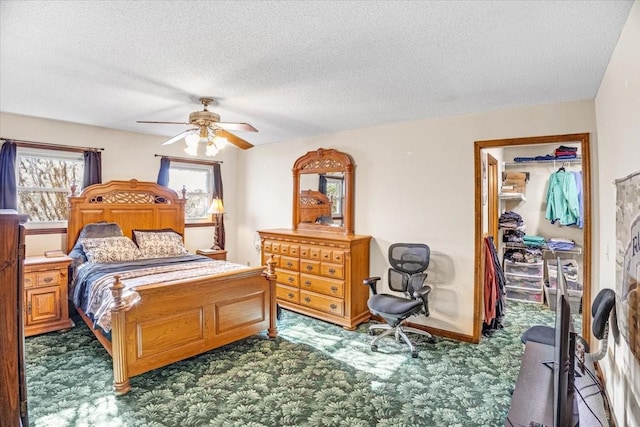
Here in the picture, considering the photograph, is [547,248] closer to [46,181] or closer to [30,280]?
[30,280]

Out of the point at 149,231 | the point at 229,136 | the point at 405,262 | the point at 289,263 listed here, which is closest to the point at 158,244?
the point at 149,231

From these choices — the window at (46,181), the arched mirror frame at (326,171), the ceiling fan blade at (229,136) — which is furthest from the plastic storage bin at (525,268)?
the window at (46,181)

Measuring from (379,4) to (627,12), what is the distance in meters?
1.23

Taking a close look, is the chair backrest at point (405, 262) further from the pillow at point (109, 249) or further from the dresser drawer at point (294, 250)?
the pillow at point (109, 249)

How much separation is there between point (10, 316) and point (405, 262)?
3.28 metres

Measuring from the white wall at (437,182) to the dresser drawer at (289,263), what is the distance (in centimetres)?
91

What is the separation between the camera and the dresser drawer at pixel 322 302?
4.08 meters

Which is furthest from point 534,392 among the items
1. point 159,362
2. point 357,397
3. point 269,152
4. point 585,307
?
point 269,152

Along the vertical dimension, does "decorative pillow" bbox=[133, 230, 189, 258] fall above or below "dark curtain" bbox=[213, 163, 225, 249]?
below

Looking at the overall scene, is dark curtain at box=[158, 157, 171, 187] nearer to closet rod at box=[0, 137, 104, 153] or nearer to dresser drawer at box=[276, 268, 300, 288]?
closet rod at box=[0, 137, 104, 153]

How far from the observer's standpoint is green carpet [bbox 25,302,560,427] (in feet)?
7.57

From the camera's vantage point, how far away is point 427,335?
360 cm

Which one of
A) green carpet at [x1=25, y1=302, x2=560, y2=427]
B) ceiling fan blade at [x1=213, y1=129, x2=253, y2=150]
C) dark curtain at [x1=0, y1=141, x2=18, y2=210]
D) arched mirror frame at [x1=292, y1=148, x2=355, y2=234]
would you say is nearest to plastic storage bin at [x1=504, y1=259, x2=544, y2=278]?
green carpet at [x1=25, y1=302, x2=560, y2=427]

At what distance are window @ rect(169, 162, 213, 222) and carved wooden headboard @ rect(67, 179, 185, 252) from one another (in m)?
0.33
